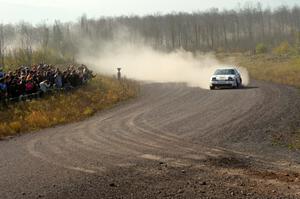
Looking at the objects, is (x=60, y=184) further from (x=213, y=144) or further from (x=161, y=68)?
(x=161, y=68)

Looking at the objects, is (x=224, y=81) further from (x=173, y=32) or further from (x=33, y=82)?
(x=173, y=32)

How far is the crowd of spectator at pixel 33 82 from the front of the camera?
75.4 feet

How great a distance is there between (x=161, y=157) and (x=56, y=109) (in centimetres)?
1221

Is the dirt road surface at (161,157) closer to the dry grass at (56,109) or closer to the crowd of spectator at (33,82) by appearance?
the dry grass at (56,109)

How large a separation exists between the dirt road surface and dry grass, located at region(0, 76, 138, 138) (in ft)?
4.56

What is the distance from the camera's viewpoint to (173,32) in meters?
151

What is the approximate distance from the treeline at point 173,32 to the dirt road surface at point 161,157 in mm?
108640

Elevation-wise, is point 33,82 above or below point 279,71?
above

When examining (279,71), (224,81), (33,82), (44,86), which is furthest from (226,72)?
(279,71)

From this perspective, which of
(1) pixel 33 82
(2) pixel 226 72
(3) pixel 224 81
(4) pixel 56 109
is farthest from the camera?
(2) pixel 226 72

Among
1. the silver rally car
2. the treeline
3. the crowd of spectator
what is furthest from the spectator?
the treeline

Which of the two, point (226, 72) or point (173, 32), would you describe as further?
point (173, 32)

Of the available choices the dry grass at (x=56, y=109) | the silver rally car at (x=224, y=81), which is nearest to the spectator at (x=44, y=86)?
the dry grass at (x=56, y=109)

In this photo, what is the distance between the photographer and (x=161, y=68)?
70.7 meters
